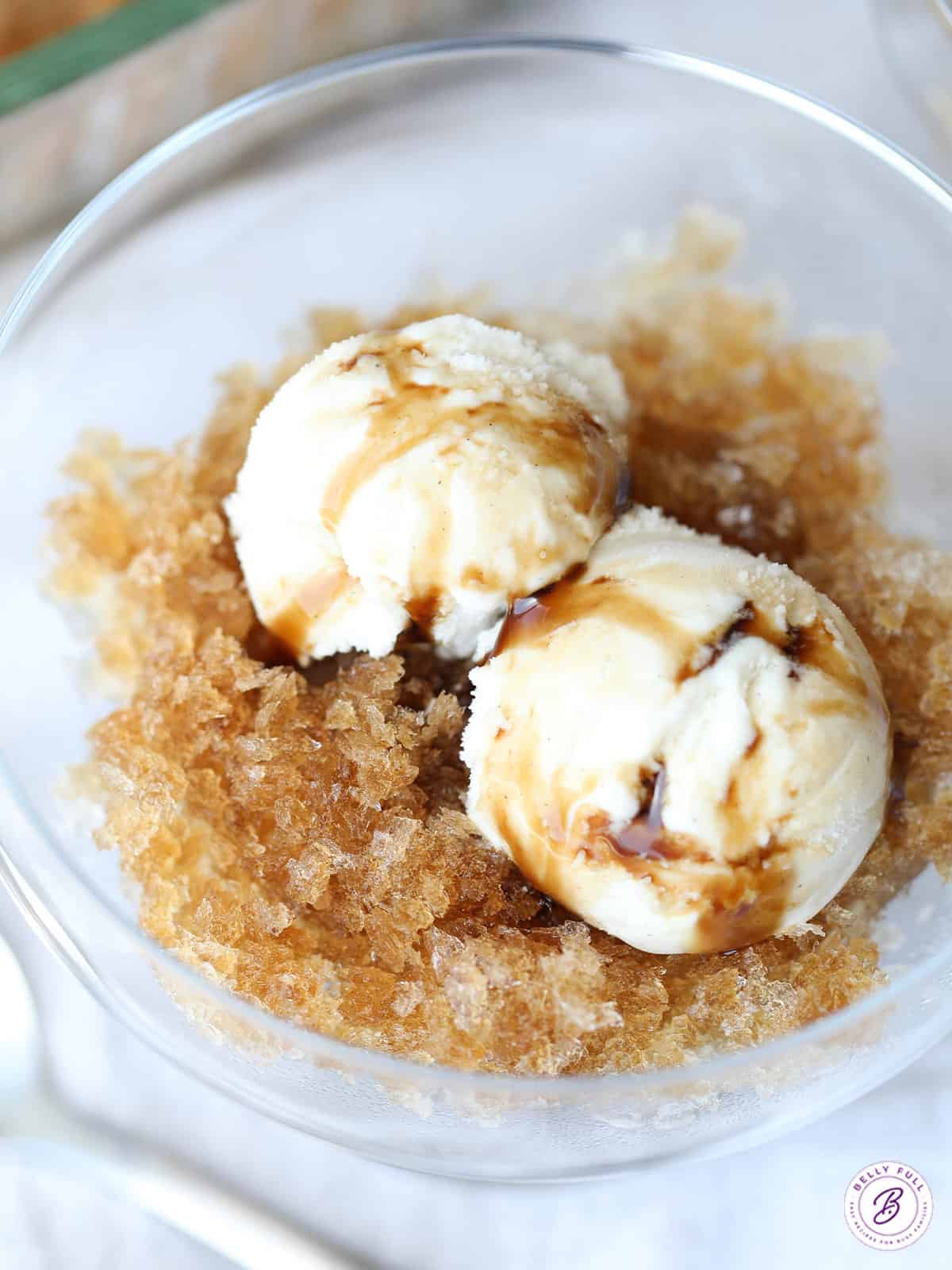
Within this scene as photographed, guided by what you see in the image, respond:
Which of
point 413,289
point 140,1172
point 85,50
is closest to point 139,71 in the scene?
point 85,50

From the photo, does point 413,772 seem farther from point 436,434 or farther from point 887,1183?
point 887,1183

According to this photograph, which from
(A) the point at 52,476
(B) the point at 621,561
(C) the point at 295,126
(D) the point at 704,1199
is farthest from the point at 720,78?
(D) the point at 704,1199

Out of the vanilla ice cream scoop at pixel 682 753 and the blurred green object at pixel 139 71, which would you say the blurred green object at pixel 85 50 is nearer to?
the blurred green object at pixel 139 71

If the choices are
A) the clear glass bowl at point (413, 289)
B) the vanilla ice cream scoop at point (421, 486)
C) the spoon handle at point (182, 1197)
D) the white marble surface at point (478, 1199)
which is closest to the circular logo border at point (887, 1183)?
the white marble surface at point (478, 1199)

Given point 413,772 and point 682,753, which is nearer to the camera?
point 682,753

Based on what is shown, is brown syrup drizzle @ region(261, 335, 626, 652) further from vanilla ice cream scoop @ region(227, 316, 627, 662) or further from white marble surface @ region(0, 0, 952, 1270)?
white marble surface @ region(0, 0, 952, 1270)

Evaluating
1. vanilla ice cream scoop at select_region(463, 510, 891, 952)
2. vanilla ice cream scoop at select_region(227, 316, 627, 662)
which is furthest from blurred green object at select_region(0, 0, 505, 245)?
vanilla ice cream scoop at select_region(463, 510, 891, 952)
